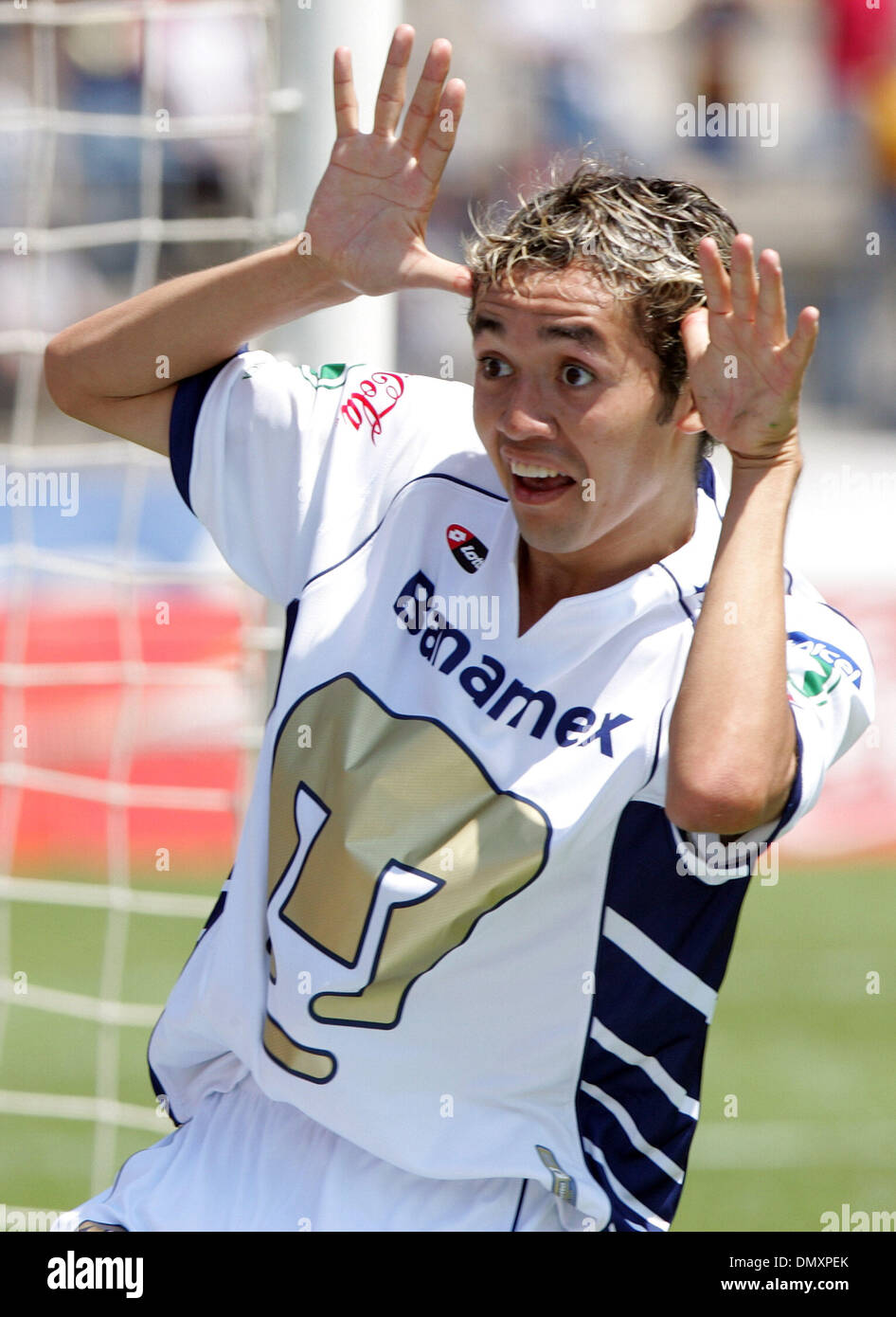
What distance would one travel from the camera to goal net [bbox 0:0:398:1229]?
11.3 ft

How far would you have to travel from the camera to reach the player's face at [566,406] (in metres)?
2.02

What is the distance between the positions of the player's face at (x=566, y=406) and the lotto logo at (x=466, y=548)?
0.15 m

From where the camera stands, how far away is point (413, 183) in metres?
2.24

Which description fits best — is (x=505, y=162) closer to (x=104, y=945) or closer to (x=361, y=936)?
(x=104, y=945)

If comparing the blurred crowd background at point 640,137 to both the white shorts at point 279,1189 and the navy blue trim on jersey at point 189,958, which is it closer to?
the navy blue trim on jersey at point 189,958

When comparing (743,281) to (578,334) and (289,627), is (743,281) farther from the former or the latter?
(289,627)

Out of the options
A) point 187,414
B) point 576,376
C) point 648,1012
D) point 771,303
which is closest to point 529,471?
point 576,376

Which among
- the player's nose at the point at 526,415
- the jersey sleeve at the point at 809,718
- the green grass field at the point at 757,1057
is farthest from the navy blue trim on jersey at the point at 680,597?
the green grass field at the point at 757,1057

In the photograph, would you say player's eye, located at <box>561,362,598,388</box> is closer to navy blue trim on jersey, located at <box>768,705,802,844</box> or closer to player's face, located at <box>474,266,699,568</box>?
player's face, located at <box>474,266,699,568</box>

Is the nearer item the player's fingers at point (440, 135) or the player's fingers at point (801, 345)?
the player's fingers at point (801, 345)

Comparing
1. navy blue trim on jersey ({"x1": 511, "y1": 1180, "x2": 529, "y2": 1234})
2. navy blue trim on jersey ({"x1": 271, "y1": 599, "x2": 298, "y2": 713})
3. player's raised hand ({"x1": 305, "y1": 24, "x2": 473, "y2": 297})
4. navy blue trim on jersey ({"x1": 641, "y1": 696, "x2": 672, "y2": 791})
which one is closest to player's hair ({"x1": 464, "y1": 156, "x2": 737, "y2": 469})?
player's raised hand ({"x1": 305, "y1": 24, "x2": 473, "y2": 297})

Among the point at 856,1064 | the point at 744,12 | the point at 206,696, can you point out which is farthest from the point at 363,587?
the point at 744,12

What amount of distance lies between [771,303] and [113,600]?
231 inches

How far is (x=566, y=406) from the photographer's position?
2.03 m
